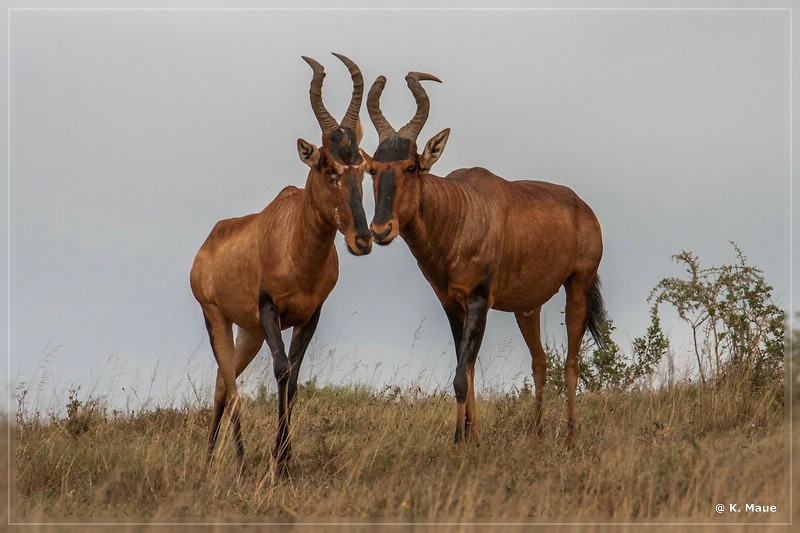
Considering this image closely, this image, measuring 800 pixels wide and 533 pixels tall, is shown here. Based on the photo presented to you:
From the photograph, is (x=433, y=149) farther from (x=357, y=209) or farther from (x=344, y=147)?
(x=357, y=209)

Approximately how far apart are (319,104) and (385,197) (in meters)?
1.07

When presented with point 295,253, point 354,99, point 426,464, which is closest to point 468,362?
point 426,464

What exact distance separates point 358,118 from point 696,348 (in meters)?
6.07

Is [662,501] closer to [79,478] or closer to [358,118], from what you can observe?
Result: [358,118]

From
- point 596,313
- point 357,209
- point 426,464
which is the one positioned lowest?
point 426,464

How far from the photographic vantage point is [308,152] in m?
10.4

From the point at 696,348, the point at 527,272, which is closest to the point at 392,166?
the point at 527,272

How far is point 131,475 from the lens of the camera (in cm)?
1007

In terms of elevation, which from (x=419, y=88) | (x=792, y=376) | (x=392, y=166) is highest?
(x=419, y=88)

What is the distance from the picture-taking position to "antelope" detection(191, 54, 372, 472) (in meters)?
10.3

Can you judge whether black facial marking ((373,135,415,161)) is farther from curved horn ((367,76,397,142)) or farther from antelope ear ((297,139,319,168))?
antelope ear ((297,139,319,168))

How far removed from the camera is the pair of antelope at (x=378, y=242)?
10.4m

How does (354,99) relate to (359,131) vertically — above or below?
above

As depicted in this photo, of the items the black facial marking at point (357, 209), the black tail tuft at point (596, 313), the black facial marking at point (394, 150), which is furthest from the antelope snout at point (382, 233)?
the black tail tuft at point (596, 313)
